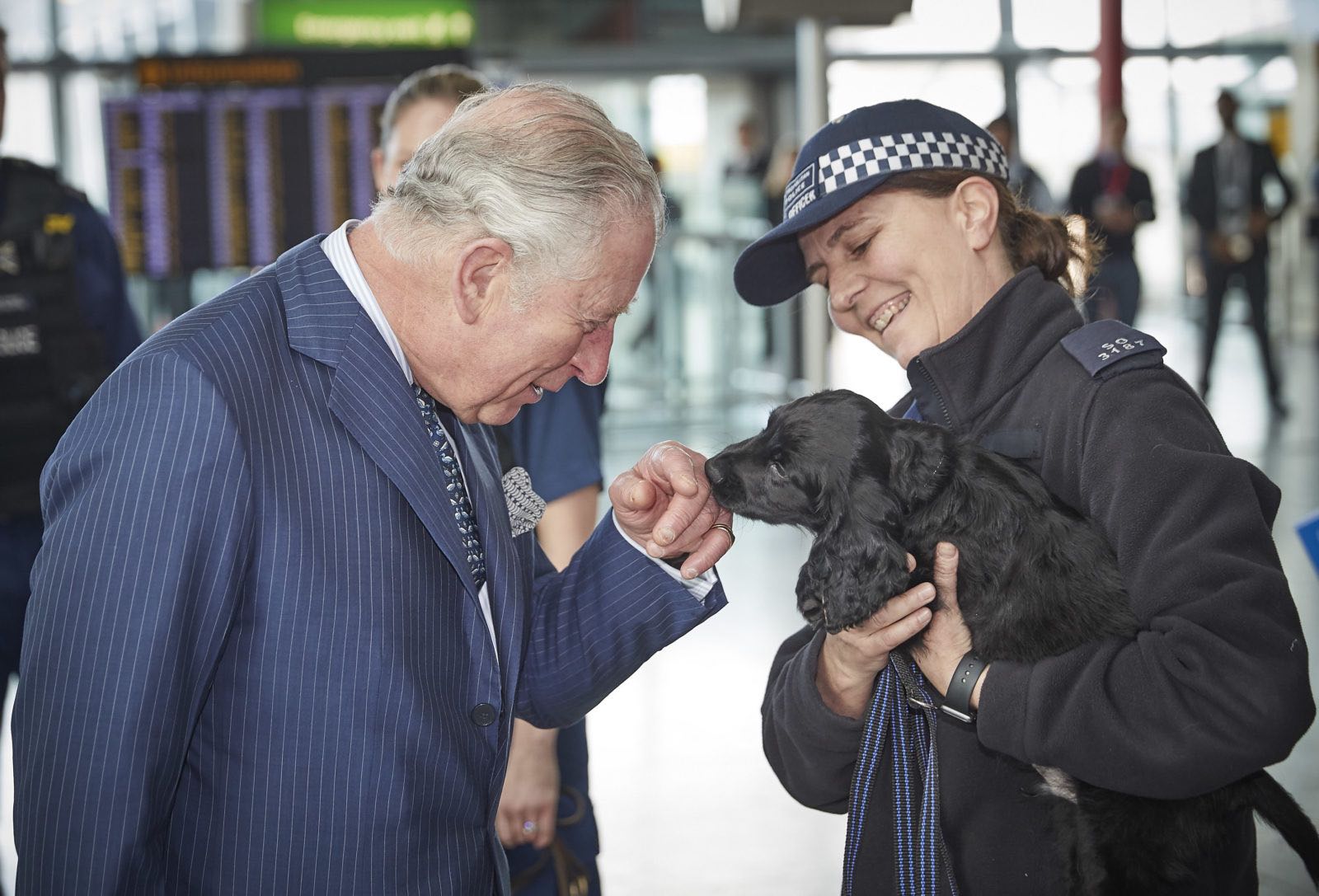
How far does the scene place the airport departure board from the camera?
5.73 meters

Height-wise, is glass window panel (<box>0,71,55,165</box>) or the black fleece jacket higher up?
glass window panel (<box>0,71,55,165</box>)

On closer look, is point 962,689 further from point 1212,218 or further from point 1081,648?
point 1212,218

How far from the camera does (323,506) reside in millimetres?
1479

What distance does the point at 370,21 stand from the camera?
8875mm

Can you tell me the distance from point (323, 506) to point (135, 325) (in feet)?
7.52

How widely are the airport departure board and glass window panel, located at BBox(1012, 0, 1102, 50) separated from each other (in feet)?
55.6

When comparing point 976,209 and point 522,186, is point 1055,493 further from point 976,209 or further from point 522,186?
point 522,186

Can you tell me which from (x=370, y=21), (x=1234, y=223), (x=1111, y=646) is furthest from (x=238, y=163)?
(x=1234, y=223)

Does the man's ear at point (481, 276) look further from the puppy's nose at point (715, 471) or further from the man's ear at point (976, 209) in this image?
the man's ear at point (976, 209)

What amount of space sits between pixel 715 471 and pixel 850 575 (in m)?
0.28

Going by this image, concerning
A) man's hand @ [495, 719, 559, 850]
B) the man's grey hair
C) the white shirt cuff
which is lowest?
man's hand @ [495, 719, 559, 850]

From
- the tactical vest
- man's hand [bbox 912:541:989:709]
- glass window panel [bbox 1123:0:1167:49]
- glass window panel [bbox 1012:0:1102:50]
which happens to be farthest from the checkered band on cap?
glass window panel [bbox 1123:0:1167:49]

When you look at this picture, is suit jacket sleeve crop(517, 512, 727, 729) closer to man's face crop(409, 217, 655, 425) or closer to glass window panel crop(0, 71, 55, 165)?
man's face crop(409, 217, 655, 425)

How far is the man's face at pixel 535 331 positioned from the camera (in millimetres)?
1638
